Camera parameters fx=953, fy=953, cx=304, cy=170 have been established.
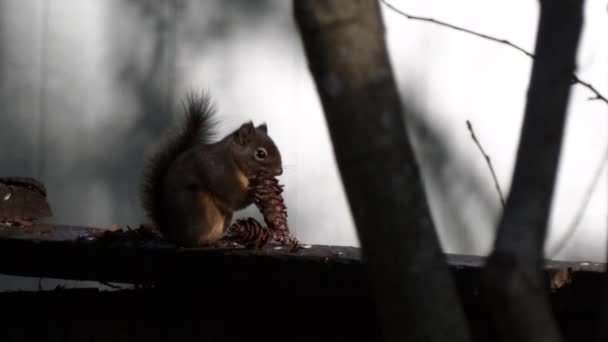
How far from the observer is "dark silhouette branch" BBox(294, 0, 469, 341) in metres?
0.93

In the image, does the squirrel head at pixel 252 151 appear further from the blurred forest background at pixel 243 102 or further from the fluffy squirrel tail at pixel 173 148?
the blurred forest background at pixel 243 102

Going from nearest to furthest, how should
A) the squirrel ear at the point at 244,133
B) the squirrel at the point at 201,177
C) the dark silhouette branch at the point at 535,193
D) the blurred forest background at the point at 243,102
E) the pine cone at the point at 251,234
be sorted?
the dark silhouette branch at the point at 535,193, the pine cone at the point at 251,234, the squirrel at the point at 201,177, the squirrel ear at the point at 244,133, the blurred forest background at the point at 243,102

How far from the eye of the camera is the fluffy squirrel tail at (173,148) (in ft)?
8.25

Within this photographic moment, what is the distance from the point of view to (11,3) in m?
3.38

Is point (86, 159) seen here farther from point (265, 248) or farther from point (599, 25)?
point (599, 25)

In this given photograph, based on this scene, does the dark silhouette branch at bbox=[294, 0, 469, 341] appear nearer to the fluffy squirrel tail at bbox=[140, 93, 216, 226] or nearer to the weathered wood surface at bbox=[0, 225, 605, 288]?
the weathered wood surface at bbox=[0, 225, 605, 288]

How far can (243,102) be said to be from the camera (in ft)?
11.0

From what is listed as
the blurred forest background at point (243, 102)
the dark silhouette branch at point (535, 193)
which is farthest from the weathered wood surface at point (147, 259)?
the dark silhouette branch at point (535, 193)

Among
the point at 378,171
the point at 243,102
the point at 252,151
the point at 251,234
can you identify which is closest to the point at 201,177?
the point at 252,151

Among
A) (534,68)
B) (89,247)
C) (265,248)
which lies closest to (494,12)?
(265,248)

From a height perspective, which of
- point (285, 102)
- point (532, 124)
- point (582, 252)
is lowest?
point (582, 252)

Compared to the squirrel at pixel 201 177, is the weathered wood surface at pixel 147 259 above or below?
below

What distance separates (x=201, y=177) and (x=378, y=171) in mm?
1611

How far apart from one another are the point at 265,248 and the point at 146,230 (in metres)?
0.43
